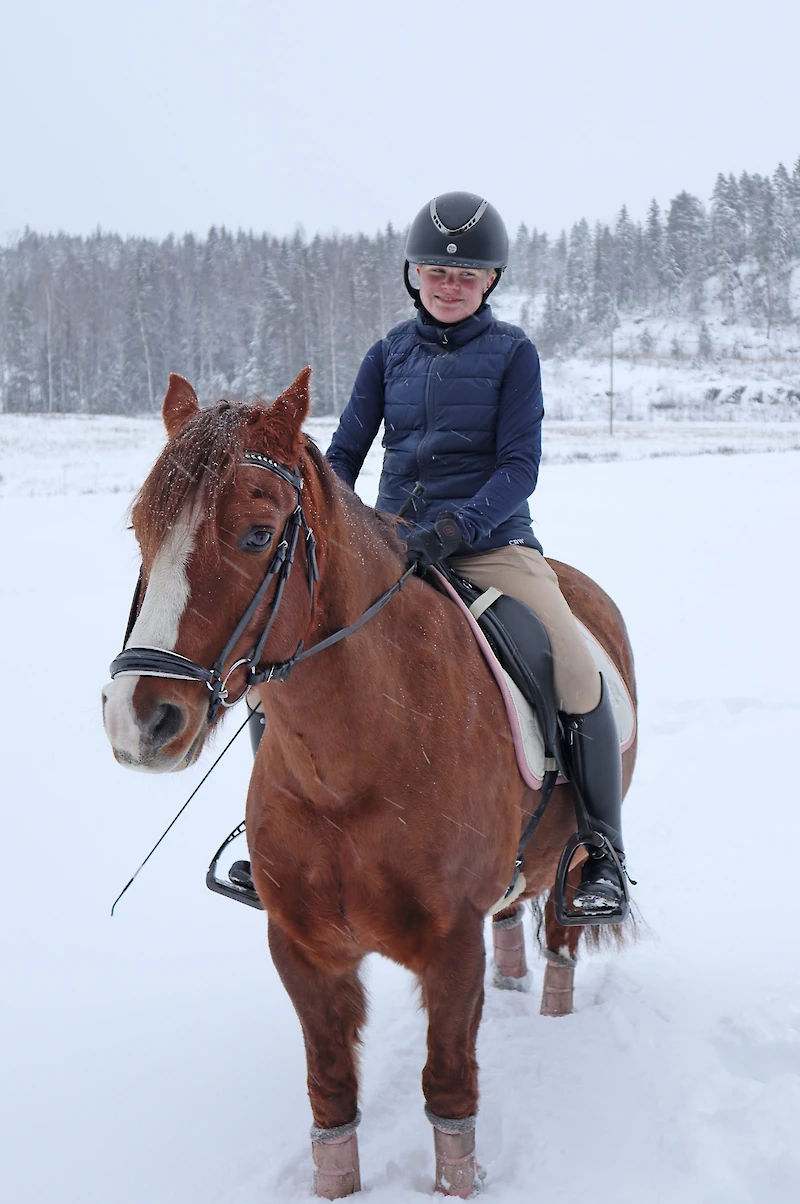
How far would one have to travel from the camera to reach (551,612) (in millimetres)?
3006

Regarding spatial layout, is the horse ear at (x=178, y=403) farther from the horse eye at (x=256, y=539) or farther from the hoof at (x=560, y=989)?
the hoof at (x=560, y=989)

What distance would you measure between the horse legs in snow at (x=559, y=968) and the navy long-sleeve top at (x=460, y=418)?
6.09ft

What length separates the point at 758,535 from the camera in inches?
502

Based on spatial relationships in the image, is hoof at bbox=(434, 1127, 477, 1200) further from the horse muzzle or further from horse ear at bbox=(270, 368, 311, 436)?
horse ear at bbox=(270, 368, 311, 436)

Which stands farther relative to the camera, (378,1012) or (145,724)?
(378,1012)

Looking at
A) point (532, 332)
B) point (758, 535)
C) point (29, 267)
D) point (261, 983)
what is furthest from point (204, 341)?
point (261, 983)

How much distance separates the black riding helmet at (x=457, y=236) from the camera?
10.1ft

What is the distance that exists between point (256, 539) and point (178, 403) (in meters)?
0.59

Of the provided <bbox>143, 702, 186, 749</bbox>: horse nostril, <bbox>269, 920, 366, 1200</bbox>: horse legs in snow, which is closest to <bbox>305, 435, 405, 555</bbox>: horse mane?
<bbox>143, 702, 186, 749</bbox>: horse nostril

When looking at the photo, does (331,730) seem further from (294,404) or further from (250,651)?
(294,404)

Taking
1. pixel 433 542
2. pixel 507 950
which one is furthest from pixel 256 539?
pixel 507 950

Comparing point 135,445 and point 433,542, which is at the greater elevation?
point 135,445

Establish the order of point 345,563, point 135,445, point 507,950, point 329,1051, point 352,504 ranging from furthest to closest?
1. point 135,445
2. point 507,950
3. point 329,1051
4. point 352,504
5. point 345,563

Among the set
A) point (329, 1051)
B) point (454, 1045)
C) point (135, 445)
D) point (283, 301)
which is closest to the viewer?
point (454, 1045)
